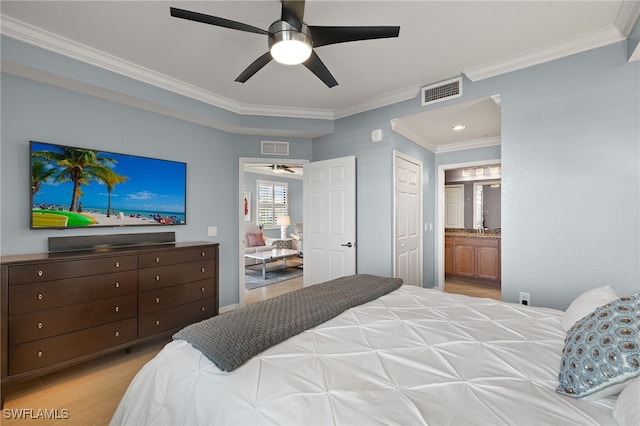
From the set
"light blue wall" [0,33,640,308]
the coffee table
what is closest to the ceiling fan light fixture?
"light blue wall" [0,33,640,308]

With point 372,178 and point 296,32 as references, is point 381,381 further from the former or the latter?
point 372,178

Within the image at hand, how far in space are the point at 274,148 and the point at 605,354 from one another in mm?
3738

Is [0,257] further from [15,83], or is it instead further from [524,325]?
[524,325]

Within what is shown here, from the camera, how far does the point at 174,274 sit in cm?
278

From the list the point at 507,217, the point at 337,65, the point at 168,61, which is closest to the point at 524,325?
the point at 507,217

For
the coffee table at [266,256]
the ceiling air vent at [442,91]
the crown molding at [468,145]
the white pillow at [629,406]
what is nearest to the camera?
the white pillow at [629,406]

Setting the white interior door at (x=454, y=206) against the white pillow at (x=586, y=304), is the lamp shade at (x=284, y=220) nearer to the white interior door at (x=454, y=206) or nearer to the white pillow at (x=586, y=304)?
the white interior door at (x=454, y=206)

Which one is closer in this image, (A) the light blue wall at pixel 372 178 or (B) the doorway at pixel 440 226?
(A) the light blue wall at pixel 372 178

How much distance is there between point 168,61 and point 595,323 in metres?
3.37

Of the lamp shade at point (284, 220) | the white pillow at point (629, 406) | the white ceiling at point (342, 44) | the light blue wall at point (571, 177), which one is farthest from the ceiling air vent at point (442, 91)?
the lamp shade at point (284, 220)

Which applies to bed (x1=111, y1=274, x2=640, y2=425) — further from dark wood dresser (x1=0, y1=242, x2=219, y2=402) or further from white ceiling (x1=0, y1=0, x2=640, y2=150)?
white ceiling (x1=0, y1=0, x2=640, y2=150)

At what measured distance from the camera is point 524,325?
1519mm

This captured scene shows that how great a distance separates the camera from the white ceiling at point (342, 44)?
6.30 feet

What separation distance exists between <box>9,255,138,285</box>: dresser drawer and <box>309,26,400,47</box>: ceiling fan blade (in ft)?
7.68
